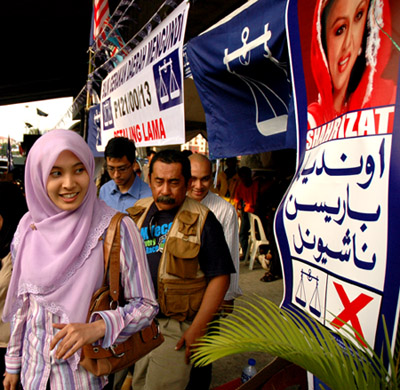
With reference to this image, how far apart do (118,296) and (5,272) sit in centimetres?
80

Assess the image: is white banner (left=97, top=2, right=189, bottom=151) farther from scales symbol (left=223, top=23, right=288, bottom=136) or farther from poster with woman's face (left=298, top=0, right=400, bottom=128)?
poster with woman's face (left=298, top=0, right=400, bottom=128)

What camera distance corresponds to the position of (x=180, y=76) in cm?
279

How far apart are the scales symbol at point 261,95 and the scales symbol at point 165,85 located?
0.63 m

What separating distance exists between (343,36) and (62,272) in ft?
4.89

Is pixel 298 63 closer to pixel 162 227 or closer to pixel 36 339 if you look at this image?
pixel 162 227

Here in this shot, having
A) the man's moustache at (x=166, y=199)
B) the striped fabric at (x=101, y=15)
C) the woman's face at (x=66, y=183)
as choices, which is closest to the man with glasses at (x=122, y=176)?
the man's moustache at (x=166, y=199)

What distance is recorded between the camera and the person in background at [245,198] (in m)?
6.01

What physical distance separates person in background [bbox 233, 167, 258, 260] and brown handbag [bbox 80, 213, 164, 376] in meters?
4.71

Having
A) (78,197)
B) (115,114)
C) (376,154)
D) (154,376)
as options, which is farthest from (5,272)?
(115,114)

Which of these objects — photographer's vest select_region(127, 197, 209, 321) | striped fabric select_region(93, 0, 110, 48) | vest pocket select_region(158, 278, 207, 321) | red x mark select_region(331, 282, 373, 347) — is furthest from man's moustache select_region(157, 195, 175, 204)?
striped fabric select_region(93, 0, 110, 48)

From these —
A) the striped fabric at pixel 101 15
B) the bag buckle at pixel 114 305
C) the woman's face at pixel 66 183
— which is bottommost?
the bag buckle at pixel 114 305

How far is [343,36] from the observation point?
1.40m

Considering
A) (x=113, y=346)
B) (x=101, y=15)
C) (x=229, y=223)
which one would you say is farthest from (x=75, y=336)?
(x=101, y=15)

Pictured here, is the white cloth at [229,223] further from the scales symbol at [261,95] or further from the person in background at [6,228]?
the person in background at [6,228]
